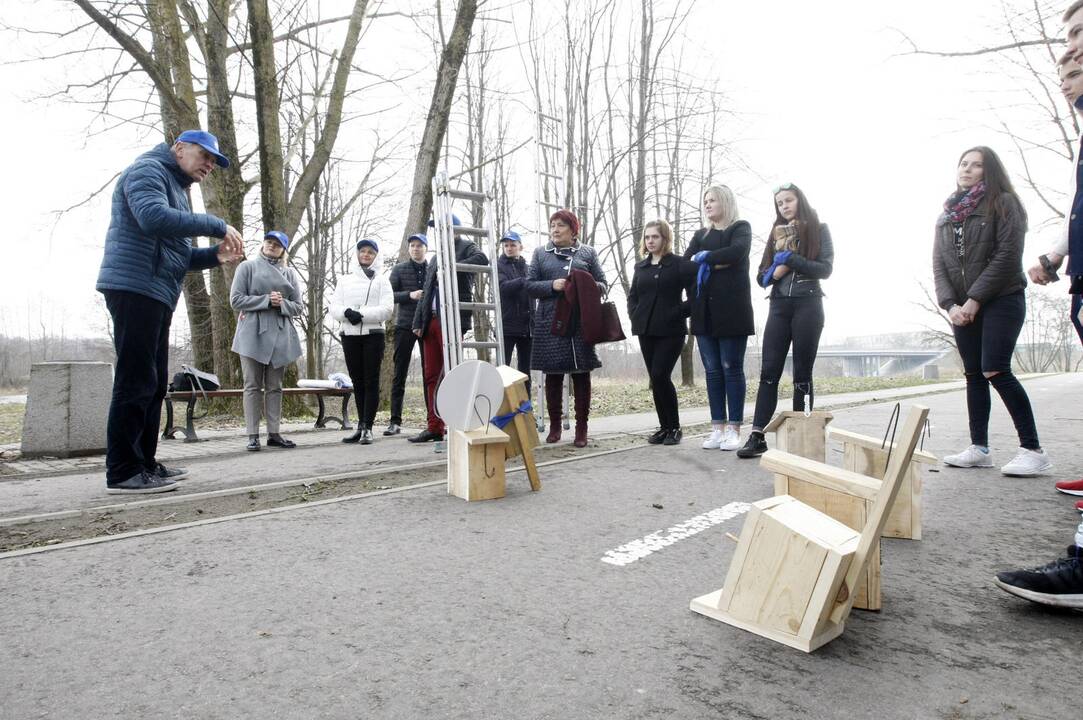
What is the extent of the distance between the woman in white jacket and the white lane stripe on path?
436 cm

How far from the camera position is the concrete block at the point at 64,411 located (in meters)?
6.52

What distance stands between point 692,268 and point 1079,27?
3351mm

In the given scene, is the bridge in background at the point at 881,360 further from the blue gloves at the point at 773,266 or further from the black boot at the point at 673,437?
the blue gloves at the point at 773,266

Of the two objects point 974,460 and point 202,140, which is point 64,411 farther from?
point 974,460

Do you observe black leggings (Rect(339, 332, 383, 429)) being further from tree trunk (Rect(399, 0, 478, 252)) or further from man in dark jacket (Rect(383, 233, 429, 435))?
tree trunk (Rect(399, 0, 478, 252))

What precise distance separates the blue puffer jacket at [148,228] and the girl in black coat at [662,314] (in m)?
3.57

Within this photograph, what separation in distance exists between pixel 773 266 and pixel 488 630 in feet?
13.6

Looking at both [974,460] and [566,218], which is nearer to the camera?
[974,460]

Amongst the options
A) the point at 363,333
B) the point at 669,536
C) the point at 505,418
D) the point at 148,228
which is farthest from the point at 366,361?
the point at 669,536

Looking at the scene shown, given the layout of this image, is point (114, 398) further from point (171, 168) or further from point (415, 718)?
point (415, 718)

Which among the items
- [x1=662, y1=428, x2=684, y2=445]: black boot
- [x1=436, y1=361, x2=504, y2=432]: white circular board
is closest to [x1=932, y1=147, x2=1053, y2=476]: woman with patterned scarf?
[x1=662, y1=428, x2=684, y2=445]: black boot

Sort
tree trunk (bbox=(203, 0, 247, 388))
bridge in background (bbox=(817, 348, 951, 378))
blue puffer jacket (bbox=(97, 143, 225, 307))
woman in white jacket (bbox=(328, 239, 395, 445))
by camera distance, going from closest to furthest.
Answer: blue puffer jacket (bbox=(97, 143, 225, 307)) → woman in white jacket (bbox=(328, 239, 395, 445)) → tree trunk (bbox=(203, 0, 247, 388)) → bridge in background (bbox=(817, 348, 951, 378))

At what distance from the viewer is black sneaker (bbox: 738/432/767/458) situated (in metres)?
5.39

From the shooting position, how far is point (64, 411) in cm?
661
